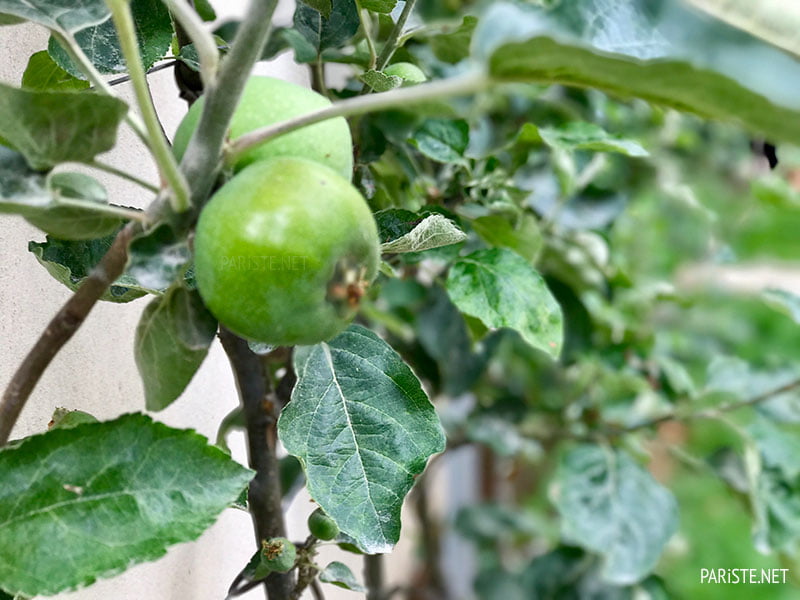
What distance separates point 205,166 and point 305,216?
2.1 inches

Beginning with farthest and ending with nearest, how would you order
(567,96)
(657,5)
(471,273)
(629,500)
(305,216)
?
(567,96) < (629,500) < (471,273) < (657,5) < (305,216)

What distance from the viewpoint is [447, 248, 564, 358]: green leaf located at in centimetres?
47

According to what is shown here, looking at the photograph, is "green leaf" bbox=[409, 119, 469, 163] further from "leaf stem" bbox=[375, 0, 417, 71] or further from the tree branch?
the tree branch

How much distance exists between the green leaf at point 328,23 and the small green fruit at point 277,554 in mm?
320

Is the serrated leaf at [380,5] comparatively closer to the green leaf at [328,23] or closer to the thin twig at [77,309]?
the green leaf at [328,23]

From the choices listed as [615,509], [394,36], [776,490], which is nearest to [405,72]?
[394,36]

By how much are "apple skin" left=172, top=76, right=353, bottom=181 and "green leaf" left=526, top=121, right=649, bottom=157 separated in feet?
0.77

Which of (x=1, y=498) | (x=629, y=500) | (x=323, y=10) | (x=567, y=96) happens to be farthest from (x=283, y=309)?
(x=567, y=96)

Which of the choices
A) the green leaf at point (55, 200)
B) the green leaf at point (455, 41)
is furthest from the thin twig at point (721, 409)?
the green leaf at point (55, 200)

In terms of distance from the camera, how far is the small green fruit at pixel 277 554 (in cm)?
42

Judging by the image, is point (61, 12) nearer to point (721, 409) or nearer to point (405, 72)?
point (405, 72)

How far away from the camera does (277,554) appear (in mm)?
415

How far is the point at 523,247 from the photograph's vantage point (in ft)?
1.93

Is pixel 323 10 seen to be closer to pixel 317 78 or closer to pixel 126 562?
pixel 317 78
